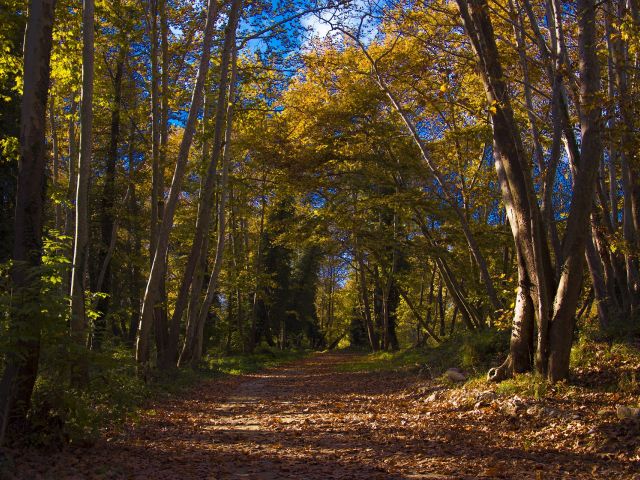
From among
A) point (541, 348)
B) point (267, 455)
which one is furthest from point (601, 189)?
point (267, 455)

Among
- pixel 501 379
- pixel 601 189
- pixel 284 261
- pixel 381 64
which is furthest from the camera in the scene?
pixel 284 261

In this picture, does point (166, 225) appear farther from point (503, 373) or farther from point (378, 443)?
point (503, 373)

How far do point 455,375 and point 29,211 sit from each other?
27.8 ft

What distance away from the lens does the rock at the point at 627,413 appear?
6.02 meters

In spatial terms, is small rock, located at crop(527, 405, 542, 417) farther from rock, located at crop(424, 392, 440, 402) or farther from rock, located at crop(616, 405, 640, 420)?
rock, located at crop(424, 392, 440, 402)

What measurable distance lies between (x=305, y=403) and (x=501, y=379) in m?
3.93

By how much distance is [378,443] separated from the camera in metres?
6.61

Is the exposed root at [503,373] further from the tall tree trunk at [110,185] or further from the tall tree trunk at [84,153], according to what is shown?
the tall tree trunk at [110,185]

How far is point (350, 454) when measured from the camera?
6145mm


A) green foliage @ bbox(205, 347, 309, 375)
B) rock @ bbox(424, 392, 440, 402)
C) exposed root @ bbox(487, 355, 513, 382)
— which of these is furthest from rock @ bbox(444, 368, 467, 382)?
green foliage @ bbox(205, 347, 309, 375)

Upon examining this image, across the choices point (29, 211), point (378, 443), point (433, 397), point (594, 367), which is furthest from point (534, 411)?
point (29, 211)

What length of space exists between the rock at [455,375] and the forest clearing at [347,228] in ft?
→ 0.21

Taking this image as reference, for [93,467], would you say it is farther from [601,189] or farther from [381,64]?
[381,64]

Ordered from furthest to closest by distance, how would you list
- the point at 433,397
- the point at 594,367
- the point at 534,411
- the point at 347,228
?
1. the point at 347,228
2. the point at 433,397
3. the point at 594,367
4. the point at 534,411
